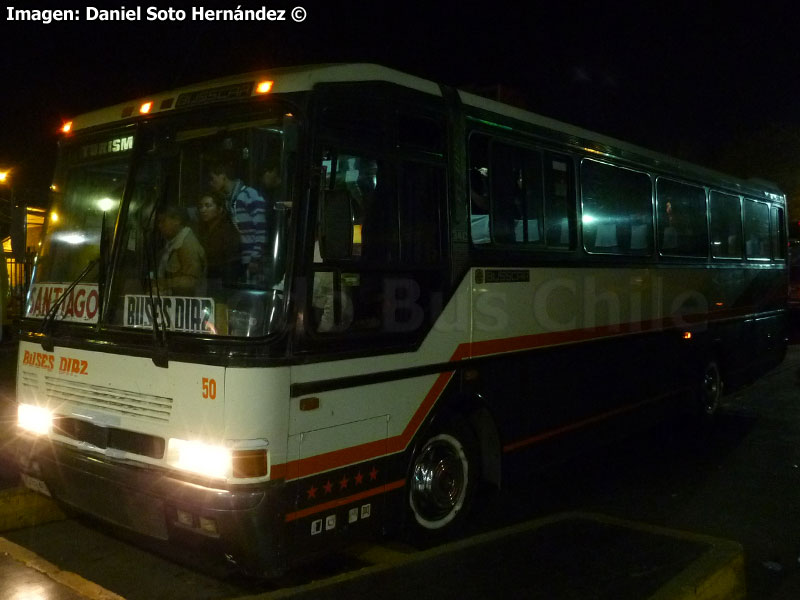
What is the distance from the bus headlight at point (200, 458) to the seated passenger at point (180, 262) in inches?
33.0

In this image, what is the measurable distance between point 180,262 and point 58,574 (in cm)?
189

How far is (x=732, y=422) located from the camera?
9.83 m

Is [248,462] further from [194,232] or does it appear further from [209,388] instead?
[194,232]

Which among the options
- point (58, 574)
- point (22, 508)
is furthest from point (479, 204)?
point (22, 508)

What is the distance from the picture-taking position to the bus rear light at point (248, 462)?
401 cm

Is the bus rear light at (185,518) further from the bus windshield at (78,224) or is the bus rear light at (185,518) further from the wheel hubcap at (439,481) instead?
the wheel hubcap at (439,481)

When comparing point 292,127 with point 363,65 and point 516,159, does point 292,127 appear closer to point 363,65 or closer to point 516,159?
point 363,65

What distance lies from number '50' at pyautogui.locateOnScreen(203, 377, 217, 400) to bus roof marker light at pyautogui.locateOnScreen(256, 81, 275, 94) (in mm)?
1652

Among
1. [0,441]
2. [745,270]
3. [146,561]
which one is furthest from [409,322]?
[745,270]

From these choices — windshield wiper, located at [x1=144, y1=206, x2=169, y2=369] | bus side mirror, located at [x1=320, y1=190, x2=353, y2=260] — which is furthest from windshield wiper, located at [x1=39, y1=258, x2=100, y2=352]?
bus side mirror, located at [x1=320, y1=190, x2=353, y2=260]

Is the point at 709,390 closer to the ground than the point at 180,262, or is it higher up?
closer to the ground

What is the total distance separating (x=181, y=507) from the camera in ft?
13.6

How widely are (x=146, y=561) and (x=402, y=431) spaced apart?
190 centimetres

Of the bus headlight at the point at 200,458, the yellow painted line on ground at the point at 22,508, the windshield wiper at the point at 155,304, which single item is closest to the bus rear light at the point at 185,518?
the bus headlight at the point at 200,458
